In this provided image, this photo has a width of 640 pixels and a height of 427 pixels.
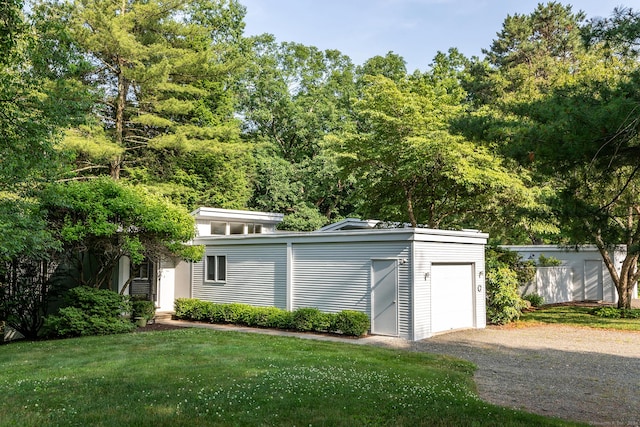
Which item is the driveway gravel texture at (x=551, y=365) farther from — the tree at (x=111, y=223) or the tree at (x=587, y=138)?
the tree at (x=111, y=223)

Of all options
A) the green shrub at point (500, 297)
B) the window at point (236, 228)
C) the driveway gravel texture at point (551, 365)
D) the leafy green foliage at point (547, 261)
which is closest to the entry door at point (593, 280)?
the leafy green foliage at point (547, 261)

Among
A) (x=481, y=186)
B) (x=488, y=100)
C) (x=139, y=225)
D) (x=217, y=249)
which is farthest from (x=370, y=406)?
(x=488, y=100)

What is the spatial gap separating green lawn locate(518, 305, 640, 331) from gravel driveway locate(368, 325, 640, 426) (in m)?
1.36

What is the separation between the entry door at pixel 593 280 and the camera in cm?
2616

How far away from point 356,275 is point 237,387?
7444 millimetres

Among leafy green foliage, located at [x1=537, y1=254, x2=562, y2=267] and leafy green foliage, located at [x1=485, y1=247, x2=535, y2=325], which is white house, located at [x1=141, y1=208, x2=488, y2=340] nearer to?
leafy green foliage, located at [x1=485, y1=247, x2=535, y2=325]

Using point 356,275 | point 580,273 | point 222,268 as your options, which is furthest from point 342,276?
point 580,273

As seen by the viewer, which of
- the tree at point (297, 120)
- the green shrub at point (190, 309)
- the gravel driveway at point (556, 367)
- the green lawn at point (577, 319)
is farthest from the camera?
the tree at point (297, 120)

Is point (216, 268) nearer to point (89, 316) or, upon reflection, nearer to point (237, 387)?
point (89, 316)

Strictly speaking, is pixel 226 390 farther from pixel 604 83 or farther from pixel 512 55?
pixel 512 55

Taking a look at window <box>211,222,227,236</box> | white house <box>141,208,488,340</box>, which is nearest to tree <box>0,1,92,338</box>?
white house <box>141,208,488,340</box>

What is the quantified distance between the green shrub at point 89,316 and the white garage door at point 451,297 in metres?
8.70

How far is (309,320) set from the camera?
14656 millimetres

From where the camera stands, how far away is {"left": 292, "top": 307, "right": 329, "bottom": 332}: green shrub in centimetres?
1444
